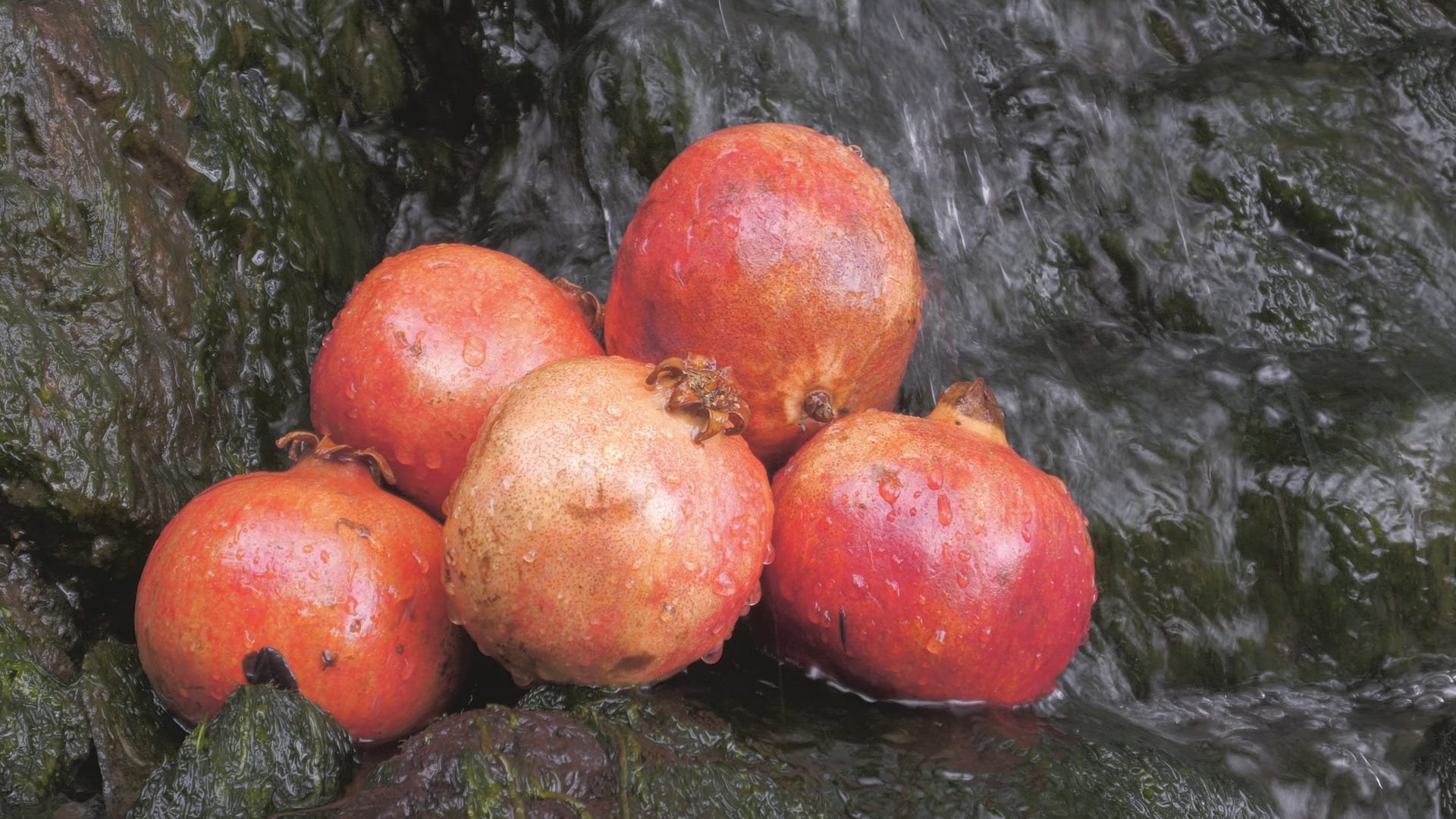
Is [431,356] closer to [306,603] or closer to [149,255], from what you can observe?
[306,603]

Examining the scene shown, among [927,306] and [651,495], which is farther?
[927,306]

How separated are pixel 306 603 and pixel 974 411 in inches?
72.8

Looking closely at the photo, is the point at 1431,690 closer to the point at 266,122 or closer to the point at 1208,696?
the point at 1208,696

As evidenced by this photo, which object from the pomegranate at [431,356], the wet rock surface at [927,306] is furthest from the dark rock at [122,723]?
the pomegranate at [431,356]

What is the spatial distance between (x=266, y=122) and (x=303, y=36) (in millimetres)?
514

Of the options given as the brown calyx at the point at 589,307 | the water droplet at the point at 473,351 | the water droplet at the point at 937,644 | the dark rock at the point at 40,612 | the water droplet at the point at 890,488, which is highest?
the water droplet at the point at 473,351

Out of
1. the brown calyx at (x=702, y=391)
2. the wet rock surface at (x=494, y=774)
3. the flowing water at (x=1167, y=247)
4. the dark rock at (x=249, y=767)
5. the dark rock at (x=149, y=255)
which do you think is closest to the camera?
the wet rock surface at (x=494, y=774)

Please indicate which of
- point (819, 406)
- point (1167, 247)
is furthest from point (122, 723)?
point (1167, 247)

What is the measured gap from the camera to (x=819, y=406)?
10.7 feet

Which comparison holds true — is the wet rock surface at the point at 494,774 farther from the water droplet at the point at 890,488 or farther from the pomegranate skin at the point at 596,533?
the water droplet at the point at 890,488

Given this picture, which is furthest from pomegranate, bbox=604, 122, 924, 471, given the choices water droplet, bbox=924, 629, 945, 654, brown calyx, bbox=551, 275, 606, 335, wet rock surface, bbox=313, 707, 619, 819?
wet rock surface, bbox=313, 707, 619, 819

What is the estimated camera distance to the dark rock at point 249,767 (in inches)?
94.4

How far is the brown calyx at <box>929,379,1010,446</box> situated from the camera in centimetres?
330

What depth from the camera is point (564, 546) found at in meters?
2.54
